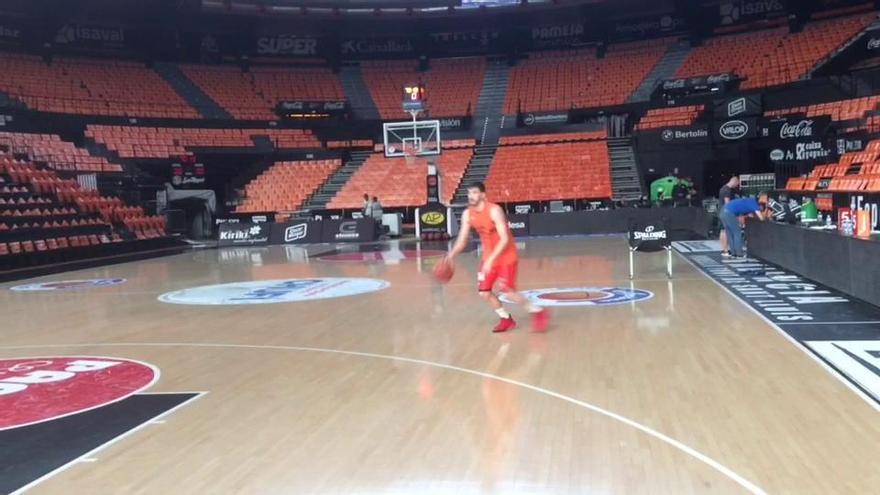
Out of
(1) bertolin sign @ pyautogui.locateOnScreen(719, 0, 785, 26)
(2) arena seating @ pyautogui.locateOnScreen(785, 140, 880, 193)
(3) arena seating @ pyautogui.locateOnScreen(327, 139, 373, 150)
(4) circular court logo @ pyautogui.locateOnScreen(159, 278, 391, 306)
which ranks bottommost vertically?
(4) circular court logo @ pyautogui.locateOnScreen(159, 278, 391, 306)

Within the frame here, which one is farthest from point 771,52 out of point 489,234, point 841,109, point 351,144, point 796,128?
point 489,234

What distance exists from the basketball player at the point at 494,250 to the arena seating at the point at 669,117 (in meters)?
22.8

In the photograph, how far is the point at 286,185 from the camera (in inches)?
1200

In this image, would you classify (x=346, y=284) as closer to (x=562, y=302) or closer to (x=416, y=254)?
(x=562, y=302)

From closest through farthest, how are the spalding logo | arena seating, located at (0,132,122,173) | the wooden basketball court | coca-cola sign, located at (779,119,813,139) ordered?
1. the wooden basketball court
2. coca-cola sign, located at (779,119,813,139)
3. arena seating, located at (0,132,122,173)
4. the spalding logo

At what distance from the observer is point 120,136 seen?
2925cm

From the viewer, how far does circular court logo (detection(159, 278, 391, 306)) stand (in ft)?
36.4

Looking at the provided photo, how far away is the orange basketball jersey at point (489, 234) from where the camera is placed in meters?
7.53

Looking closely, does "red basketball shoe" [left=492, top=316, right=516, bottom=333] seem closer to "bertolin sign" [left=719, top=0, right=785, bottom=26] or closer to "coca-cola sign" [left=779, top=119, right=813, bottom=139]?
"coca-cola sign" [left=779, top=119, right=813, bottom=139]

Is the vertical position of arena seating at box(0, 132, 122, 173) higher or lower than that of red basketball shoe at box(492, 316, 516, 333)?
higher

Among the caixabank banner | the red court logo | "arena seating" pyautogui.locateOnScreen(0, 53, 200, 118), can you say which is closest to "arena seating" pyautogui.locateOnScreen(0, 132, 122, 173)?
"arena seating" pyautogui.locateOnScreen(0, 53, 200, 118)

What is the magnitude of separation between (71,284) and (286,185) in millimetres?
16219

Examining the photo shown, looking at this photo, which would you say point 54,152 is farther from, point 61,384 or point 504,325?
point 504,325

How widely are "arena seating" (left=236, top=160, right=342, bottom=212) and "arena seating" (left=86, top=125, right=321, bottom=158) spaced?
1568 millimetres
